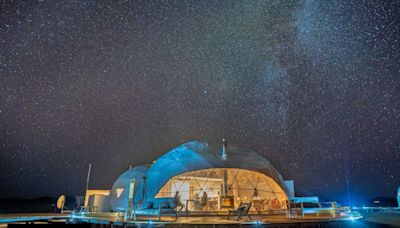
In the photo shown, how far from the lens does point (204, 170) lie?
72.6ft

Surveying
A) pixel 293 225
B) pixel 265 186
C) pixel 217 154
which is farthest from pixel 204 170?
pixel 293 225

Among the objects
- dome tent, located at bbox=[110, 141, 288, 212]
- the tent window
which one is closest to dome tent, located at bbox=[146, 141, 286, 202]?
dome tent, located at bbox=[110, 141, 288, 212]

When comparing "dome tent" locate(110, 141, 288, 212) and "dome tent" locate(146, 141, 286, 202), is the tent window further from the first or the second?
"dome tent" locate(146, 141, 286, 202)

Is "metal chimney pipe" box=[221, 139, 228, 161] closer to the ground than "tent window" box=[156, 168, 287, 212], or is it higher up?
higher up

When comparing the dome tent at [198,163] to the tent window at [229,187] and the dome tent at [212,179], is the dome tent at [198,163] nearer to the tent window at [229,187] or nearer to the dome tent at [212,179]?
the dome tent at [212,179]

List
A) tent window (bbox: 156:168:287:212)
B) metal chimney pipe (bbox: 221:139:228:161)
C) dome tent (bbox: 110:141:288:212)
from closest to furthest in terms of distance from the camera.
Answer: dome tent (bbox: 110:141:288:212) < tent window (bbox: 156:168:287:212) < metal chimney pipe (bbox: 221:139:228:161)

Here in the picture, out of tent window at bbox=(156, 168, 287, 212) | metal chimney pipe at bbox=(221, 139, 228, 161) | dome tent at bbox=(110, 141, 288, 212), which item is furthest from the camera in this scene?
metal chimney pipe at bbox=(221, 139, 228, 161)

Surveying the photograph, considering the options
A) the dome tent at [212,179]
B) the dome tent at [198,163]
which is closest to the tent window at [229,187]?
the dome tent at [212,179]

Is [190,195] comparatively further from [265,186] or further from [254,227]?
[254,227]

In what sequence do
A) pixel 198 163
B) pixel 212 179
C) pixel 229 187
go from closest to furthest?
pixel 198 163 → pixel 229 187 → pixel 212 179

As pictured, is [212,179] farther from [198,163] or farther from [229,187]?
[198,163]

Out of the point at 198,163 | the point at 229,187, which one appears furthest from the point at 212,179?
the point at 198,163

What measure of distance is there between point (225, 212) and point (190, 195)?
197 inches

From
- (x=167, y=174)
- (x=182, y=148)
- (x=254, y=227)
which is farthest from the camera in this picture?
(x=182, y=148)
